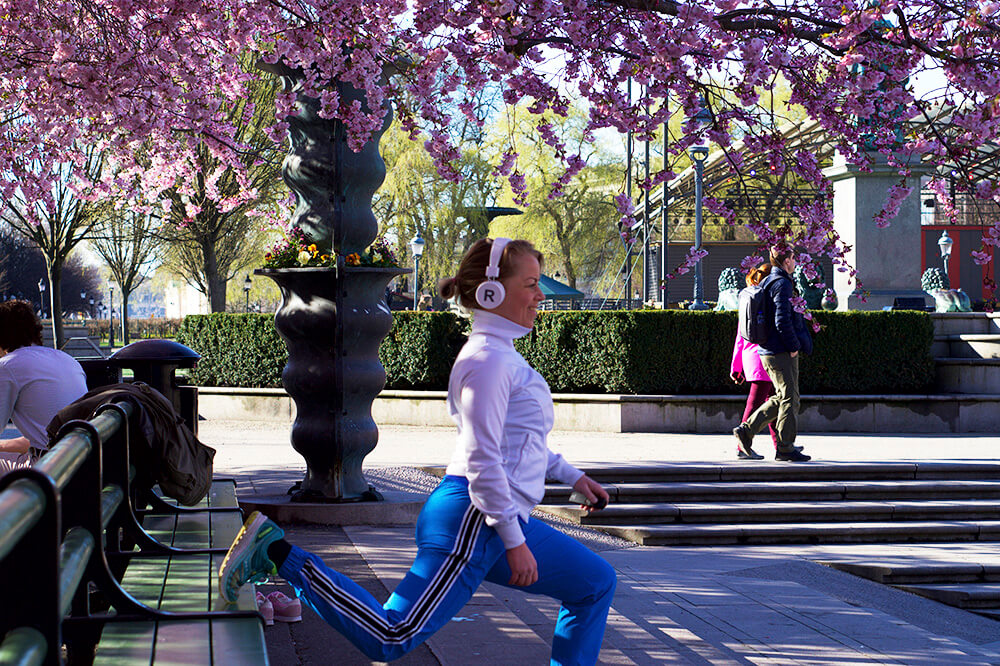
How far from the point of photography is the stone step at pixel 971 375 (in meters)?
14.8

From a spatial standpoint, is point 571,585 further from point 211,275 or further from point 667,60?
point 211,275

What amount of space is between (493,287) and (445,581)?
2.98 feet

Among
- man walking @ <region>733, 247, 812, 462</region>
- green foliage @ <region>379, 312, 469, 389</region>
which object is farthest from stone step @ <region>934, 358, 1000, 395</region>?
green foliage @ <region>379, 312, 469, 389</region>

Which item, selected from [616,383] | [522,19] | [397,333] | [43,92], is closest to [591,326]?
[616,383]

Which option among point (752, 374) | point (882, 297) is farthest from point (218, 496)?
point (882, 297)

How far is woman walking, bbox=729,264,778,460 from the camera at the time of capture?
1106cm

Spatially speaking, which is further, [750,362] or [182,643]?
[750,362]

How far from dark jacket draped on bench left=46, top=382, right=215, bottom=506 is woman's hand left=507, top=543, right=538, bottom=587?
219cm

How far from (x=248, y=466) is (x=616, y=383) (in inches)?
218

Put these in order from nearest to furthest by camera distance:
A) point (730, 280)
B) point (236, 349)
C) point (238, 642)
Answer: point (238, 642)
point (236, 349)
point (730, 280)

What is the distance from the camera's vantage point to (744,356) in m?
11.2

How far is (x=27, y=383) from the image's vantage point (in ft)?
18.6

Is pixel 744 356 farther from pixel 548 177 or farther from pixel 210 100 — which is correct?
pixel 548 177

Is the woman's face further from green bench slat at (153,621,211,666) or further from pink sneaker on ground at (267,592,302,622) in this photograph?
pink sneaker on ground at (267,592,302,622)
